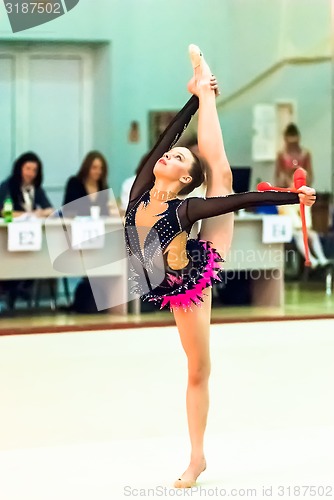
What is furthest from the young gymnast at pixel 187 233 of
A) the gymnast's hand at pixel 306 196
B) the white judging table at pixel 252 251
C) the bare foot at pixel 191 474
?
the white judging table at pixel 252 251

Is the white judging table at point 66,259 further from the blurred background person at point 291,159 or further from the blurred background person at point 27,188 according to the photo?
the blurred background person at point 291,159

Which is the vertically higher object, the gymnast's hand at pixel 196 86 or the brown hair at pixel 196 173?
the gymnast's hand at pixel 196 86

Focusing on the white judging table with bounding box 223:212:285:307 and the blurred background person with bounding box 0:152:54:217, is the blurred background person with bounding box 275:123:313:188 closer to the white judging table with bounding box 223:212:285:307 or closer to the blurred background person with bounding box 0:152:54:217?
the white judging table with bounding box 223:212:285:307

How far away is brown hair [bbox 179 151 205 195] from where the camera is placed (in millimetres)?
3111

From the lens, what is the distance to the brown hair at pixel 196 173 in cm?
311

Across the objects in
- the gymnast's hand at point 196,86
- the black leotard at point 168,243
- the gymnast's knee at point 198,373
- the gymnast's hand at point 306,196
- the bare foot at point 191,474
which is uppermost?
the gymnast's hand at point 196,86

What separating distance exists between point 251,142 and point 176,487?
6.66m

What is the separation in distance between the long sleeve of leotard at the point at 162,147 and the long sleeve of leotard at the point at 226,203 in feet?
0.76

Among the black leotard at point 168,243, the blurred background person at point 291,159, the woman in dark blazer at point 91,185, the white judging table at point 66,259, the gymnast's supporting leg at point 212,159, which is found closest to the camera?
the black leotard at point 168,243

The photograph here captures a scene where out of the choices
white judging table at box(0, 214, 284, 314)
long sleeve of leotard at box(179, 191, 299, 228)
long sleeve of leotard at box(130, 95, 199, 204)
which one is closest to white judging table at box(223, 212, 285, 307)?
white judging table at box(0, 214, 284, 314)

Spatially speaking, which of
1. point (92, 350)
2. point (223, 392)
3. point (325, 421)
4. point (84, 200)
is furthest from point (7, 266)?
point (325, 421)

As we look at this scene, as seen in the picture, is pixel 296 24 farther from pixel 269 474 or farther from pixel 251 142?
pixel 269 474

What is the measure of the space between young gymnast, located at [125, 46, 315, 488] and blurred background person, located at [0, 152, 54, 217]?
439 cm

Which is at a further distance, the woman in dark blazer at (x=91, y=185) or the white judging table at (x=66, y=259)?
the woman in dark blazer at (x=91, y=185)
